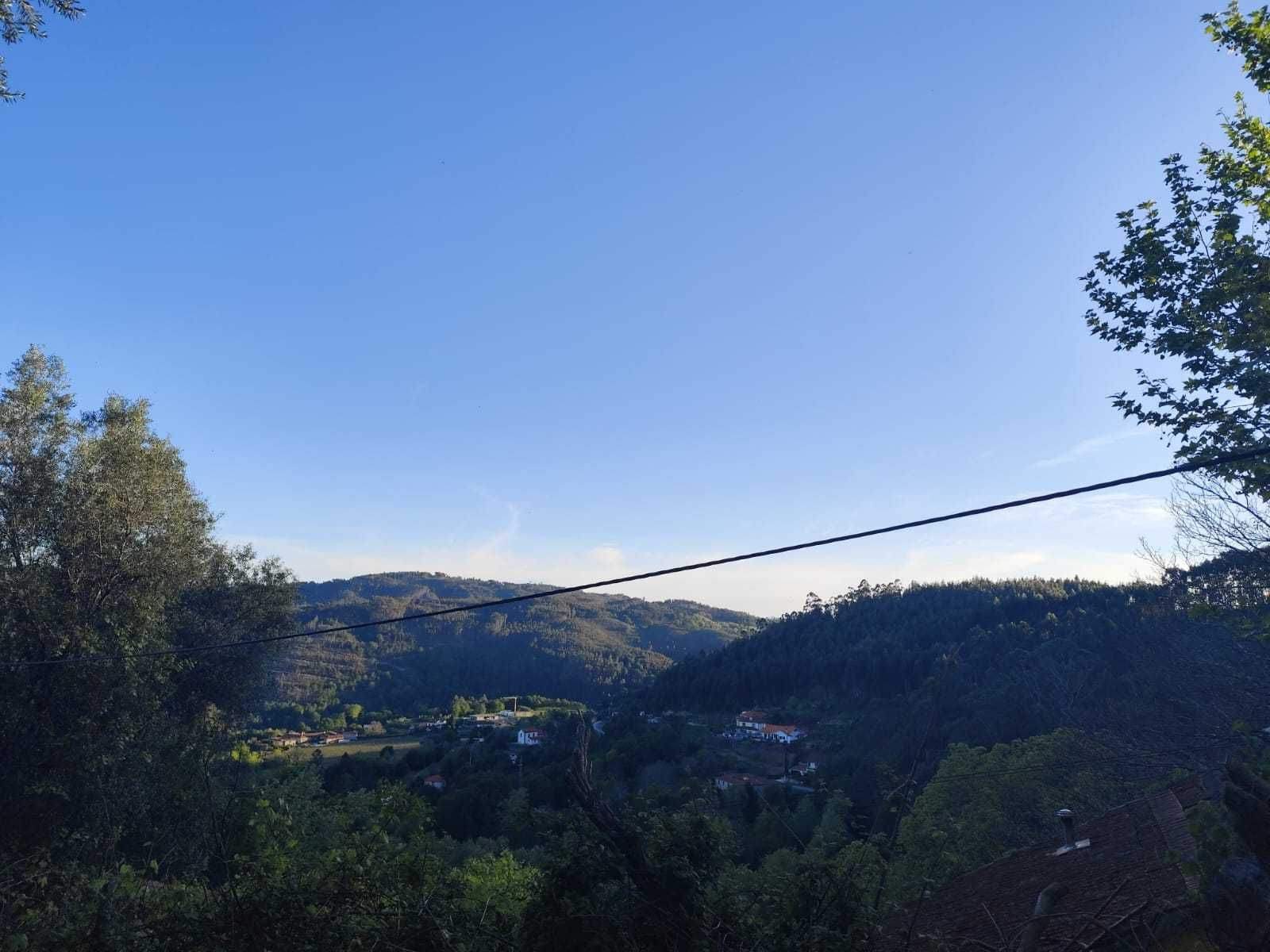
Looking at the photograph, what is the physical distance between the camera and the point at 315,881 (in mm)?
5676

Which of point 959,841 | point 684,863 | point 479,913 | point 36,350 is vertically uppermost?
point 36,350

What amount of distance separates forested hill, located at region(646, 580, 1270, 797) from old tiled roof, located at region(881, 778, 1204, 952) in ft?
6.50

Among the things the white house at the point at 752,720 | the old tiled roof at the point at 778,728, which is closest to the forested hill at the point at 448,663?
the white house at the point at 752,720

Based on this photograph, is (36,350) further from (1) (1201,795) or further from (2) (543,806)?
(1) (1201,795)

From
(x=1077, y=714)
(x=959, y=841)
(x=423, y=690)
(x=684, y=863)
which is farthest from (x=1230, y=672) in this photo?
(x=423, y=690)

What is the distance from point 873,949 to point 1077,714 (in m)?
21.3

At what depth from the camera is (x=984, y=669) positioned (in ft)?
207

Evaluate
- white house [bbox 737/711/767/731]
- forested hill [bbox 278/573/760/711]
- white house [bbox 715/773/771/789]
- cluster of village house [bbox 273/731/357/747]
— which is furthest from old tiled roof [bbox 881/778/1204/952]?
forested hill [bbox 278/573/760/711]

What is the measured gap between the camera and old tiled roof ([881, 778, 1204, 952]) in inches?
259

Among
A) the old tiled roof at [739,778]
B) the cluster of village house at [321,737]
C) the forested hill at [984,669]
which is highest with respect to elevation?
the forested hill at [984,669]

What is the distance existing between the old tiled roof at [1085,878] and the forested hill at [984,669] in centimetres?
198

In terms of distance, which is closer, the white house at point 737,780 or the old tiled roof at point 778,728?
the white house at point 737,780

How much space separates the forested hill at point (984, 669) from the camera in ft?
46.9

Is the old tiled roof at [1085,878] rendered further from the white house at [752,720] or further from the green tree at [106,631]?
the white house at [752,720]
